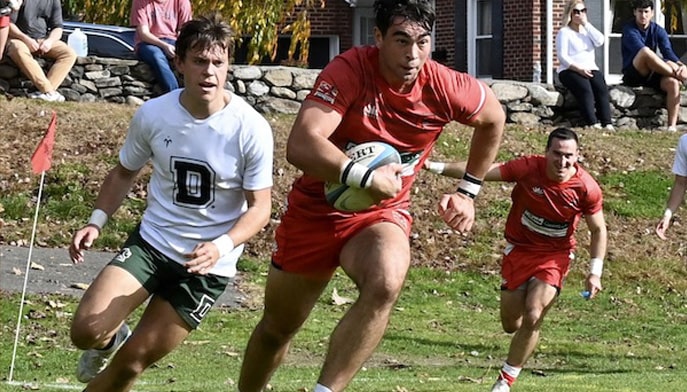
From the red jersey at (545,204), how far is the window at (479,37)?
20153 mm

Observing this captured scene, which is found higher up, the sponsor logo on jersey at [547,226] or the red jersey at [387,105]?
the red jersey at [387,105]

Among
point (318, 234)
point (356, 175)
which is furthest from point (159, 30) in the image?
point (356, 175)

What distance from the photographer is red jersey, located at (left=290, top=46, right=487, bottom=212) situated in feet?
24.9

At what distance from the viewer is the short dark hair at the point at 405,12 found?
299 inches

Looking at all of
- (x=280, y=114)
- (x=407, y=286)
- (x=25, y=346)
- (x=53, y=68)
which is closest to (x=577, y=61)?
(x=280, y=114)

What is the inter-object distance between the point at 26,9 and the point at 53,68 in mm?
1261

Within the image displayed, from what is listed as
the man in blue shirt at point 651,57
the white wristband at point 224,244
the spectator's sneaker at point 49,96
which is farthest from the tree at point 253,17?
the white wristband at point 224,244

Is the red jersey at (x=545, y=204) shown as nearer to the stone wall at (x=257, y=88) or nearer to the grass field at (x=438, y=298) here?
the grass field at (x=438, y=298)

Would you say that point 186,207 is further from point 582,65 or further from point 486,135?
point 582,65

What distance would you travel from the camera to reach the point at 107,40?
79.8 ft

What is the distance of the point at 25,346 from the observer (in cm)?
1258

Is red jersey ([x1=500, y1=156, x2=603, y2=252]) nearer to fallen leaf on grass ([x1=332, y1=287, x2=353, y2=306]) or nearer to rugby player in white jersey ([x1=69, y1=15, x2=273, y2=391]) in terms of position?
rugby player in white jersey ([x1=69, y1=15, x2=273, y2=391])

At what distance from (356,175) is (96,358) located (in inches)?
76.4

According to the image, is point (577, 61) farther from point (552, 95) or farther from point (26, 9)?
point (26, 9)
